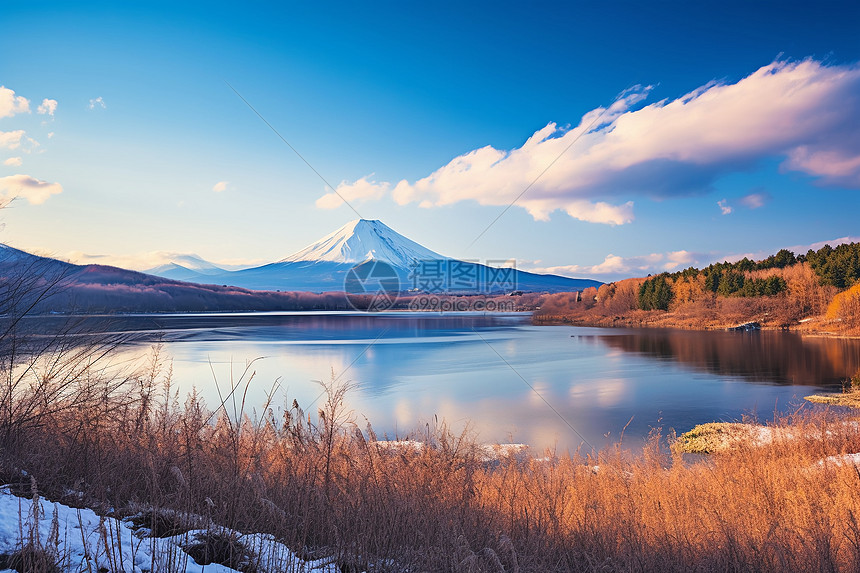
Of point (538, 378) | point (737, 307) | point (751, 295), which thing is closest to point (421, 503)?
point (538, 378)

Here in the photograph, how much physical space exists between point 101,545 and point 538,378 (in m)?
24.6

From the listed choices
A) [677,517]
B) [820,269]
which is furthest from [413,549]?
[820,269]

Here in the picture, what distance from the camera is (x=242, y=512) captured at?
3766 mm

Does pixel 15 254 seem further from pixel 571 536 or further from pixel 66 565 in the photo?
pixel 571 536

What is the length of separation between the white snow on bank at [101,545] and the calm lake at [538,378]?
366 cm

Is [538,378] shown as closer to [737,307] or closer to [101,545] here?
[101,545]

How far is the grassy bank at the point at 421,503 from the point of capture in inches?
141

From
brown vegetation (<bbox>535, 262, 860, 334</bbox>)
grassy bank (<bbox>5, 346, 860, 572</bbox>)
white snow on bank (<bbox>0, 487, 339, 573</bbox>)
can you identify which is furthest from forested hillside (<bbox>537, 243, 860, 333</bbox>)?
white snow on bank (<bbox>0, 487, 339, 573</bbox>)

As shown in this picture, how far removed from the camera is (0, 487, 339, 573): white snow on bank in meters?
2.47

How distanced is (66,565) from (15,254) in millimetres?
5126

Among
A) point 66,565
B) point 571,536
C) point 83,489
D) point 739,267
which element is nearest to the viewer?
point 66,565

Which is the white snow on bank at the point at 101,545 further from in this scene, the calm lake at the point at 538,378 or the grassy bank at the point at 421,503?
the calm lake at the point at 538,378

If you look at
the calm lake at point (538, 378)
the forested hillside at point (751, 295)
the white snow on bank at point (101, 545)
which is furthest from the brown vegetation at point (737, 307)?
the white snow on bank at point (101, 545)

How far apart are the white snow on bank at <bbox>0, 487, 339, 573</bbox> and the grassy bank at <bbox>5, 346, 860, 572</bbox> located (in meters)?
0.17
